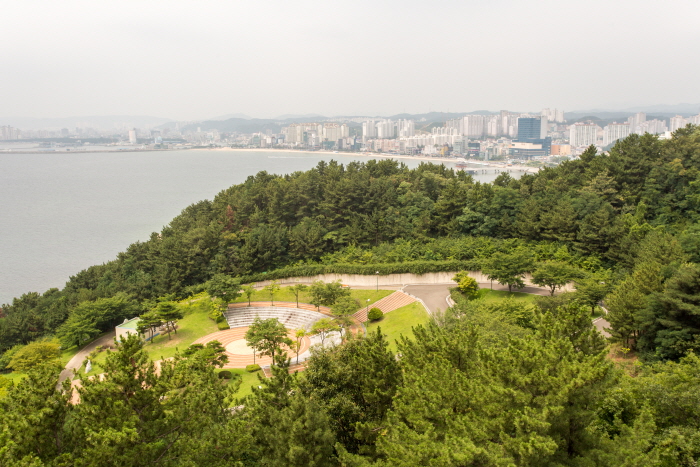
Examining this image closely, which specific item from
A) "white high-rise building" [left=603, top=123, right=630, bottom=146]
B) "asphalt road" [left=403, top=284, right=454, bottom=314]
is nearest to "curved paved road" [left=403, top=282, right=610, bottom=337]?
"asphalt road" [left=403, top=284, right=454, bottom=314]

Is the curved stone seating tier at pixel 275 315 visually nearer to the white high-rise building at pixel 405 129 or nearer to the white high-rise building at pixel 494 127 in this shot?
the white high-rise building at pixel 494 127

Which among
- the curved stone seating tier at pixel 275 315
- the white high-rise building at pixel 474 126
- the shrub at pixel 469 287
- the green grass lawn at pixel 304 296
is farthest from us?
the white high-rise building at pixel 474 126

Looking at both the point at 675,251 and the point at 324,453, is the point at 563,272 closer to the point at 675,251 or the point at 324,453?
the point at 675,251

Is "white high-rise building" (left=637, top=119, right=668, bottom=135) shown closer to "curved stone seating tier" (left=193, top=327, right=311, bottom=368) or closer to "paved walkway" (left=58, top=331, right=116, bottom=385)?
"curved stone seating tier" (left=193, top=327, right=311, bottom=368)

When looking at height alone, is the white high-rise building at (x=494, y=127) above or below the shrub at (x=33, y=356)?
above

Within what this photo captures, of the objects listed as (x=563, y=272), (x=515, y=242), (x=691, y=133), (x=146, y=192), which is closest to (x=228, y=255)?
(x=515, y=242)

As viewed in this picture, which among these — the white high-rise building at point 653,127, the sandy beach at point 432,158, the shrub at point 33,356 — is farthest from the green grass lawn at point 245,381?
the white high-rise building at point 653,127
